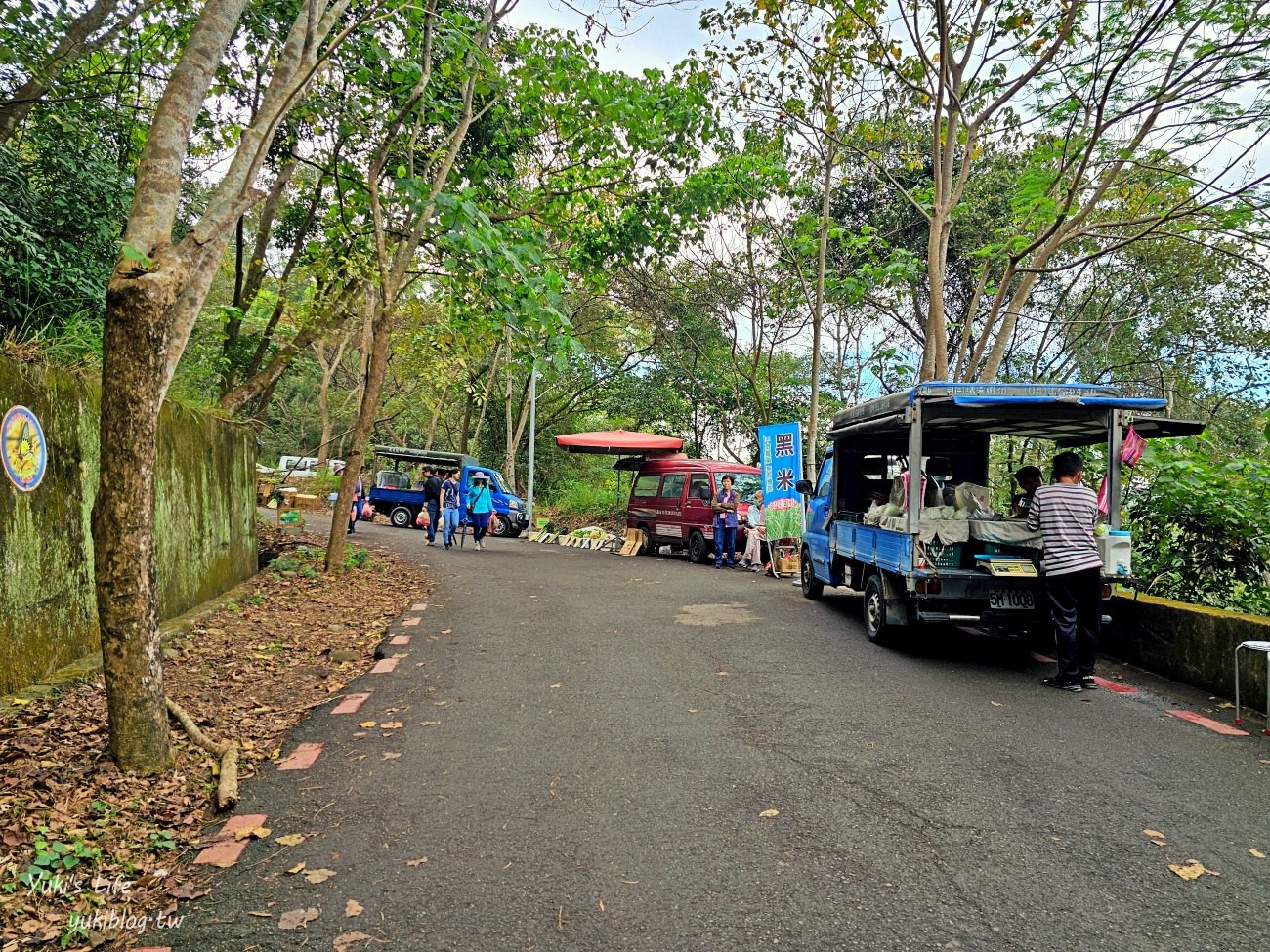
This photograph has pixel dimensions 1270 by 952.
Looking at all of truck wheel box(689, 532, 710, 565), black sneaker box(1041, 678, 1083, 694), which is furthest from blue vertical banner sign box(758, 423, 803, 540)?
black sneaker box(1041, 678, 1083, 694)

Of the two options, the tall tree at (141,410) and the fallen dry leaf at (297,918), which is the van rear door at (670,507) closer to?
the tall tree at (141,410)

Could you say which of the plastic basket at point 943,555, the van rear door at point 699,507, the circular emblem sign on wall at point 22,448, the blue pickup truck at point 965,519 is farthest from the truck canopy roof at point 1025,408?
the van rear door at point 699,507

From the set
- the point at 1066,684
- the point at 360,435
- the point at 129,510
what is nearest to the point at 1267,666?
the point at 1066,684

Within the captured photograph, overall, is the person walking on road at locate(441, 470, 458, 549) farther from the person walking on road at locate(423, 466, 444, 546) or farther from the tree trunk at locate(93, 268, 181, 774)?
the tree trunk at locate(93, 268, 181, 774)

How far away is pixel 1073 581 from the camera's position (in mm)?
6336

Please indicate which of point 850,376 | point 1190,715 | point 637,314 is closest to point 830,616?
point 1190,715

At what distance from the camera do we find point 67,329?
642 cm

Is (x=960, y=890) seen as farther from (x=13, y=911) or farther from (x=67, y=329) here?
(x=67, y=329)

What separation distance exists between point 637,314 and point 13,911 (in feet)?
75.5

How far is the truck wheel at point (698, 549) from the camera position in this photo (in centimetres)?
1677

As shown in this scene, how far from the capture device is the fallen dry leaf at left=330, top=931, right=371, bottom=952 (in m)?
2.68

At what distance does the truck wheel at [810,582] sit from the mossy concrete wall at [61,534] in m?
7.57

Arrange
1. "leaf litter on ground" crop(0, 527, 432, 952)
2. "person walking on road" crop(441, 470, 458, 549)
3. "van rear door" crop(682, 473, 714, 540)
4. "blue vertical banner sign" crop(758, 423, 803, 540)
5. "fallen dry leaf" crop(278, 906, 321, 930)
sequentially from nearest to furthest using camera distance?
"fallen dry leaf" crop(278, 906, 321, 930) < "leaf litter on ground" crop(0, 527, 432, 952) < "blue vertical banner sign" crop(758, 423, 803, 540) < "van rear door" crop(682, 473, 714, 540) < "person walking on road" crop(441, 470, 458, 549)

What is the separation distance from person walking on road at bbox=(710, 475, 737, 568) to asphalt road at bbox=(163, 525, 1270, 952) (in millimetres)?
8791
